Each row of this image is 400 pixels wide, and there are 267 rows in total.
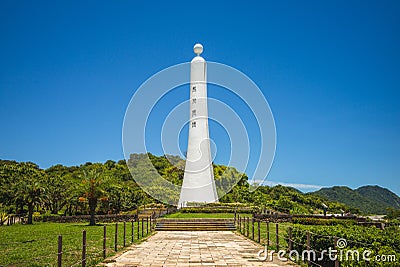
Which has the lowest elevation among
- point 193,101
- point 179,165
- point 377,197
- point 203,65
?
point 377,197

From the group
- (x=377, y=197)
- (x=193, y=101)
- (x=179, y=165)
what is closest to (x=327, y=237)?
(x=193, y=101)

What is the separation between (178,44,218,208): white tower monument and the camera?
39438 mm

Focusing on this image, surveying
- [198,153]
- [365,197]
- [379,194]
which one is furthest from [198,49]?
[379,194]

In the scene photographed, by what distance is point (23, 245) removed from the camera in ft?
47.7

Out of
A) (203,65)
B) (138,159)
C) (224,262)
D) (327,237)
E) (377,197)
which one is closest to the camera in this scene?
(327,237)

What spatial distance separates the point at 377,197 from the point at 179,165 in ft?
157

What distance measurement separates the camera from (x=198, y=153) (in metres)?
39.6

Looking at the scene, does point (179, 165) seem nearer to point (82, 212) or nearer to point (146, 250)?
point (82, 212)

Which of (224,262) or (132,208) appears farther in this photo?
(132,208)

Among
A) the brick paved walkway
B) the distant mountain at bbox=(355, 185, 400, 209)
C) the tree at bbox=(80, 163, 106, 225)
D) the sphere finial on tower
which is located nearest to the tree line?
the tree at bbox=(80, 163, 106, 225)

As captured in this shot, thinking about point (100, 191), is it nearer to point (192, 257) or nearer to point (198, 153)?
point (198, 153)

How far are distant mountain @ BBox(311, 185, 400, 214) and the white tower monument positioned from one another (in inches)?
1227

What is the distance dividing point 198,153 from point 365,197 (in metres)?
49.1

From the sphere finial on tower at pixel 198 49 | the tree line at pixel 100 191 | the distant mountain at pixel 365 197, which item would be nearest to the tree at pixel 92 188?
the tree line at pixel 100 191
